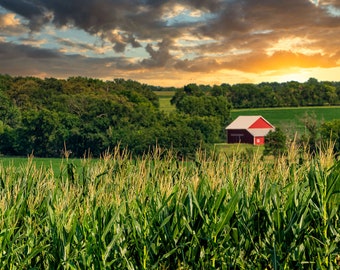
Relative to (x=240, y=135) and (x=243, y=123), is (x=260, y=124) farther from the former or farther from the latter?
(x=240, y=135)

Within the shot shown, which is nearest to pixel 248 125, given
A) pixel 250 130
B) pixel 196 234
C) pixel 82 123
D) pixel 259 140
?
pixel 250 130

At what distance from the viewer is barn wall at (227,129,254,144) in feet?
217

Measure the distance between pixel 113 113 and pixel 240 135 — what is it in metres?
16.5

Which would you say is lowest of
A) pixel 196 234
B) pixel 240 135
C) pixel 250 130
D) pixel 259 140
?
pixel 259 140

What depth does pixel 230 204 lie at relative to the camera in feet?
19.5

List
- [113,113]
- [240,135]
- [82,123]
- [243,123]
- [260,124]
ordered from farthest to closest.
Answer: [243,123] → [260,124] → [240,135] → [113,113] → [82,123]

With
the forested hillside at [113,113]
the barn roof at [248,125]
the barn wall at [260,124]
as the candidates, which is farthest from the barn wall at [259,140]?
the forested hillside at [113,113]

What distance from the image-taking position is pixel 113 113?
203 ft

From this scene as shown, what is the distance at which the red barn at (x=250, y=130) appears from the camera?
216ft

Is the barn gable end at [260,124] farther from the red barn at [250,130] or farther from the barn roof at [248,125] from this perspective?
the barn roof at [248,125]

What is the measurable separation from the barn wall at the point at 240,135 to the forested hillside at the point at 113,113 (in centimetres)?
158

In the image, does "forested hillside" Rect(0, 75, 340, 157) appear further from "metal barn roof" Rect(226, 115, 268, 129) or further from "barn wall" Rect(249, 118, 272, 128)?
"barn wall" Rect(249, 118, 272, 128)

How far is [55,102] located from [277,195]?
60.5 m

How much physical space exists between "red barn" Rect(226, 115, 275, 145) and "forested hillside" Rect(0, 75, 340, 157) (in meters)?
1.89
